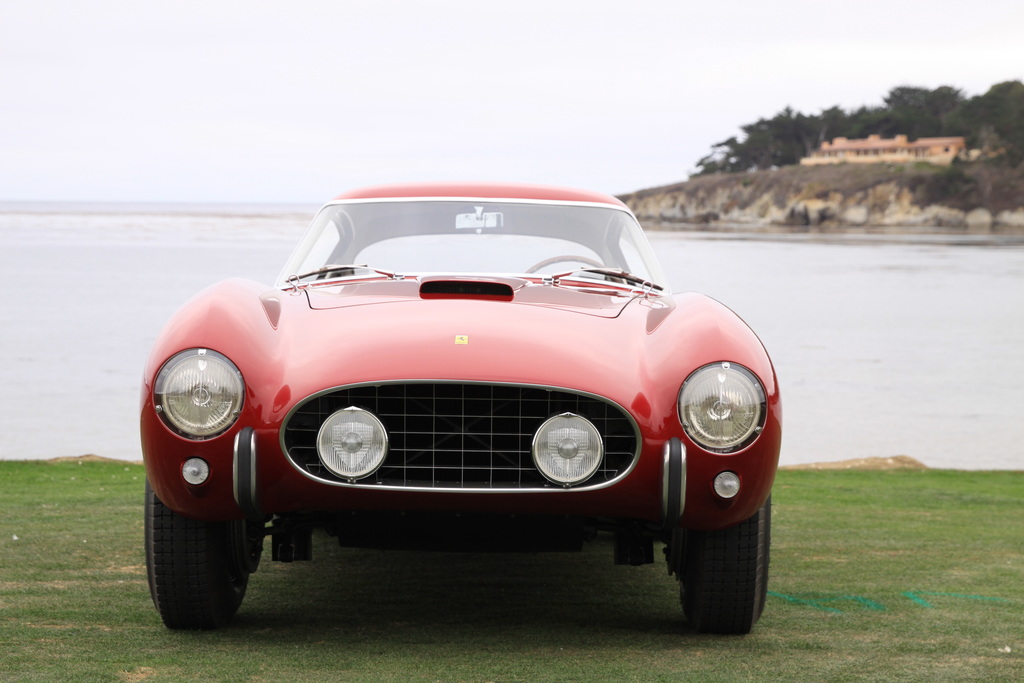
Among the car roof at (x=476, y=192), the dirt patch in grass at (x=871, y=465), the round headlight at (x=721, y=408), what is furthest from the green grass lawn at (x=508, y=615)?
the dirt patch in grass at (x=871, y=465)

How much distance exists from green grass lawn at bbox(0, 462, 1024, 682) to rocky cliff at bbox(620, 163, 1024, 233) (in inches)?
4311

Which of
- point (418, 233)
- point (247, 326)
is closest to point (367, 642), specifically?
point (247, 326)

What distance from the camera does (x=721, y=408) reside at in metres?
3.54

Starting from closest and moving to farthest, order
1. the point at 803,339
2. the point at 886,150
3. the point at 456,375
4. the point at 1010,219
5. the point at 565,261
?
1. the point at 456,375
2. the point at 565,261
3. the point at 803,339
4. the point at 1010,219
5. the point at 886,150

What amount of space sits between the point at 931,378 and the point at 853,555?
16667 mm

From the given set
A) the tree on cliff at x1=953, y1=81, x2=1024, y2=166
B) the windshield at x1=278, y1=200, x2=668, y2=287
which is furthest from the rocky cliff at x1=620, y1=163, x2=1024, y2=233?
the windshield at x1=278, y1=200, x2=668, y2=287

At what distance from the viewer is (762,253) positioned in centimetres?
7150

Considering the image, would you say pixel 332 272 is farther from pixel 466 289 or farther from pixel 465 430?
pixel 465 430

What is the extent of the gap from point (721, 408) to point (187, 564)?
1.75 meters

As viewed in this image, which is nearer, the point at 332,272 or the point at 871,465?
the point at 332,272

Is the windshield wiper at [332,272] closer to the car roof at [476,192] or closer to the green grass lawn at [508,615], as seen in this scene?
the car roof at [476,192]

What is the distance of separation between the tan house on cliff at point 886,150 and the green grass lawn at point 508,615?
4779 inches

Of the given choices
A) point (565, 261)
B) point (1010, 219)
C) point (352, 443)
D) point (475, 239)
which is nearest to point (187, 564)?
point (352, 443)

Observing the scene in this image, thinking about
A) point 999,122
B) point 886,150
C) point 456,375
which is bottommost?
point 456,375
